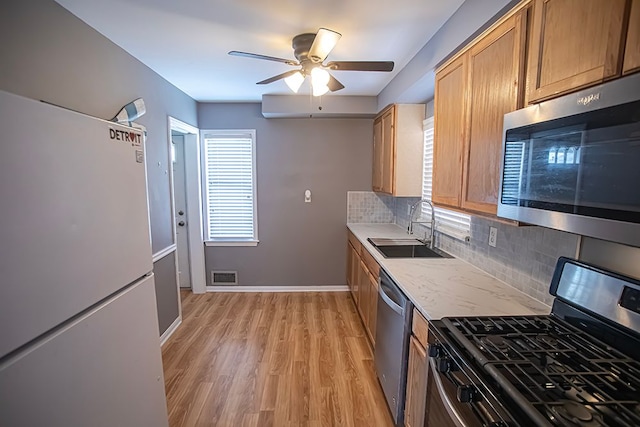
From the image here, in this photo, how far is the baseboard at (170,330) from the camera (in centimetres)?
274

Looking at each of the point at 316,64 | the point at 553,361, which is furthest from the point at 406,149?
the point at 553,361

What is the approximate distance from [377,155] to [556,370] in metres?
2.93

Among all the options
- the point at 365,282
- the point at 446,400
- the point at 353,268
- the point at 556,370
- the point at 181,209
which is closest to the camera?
the point at 556,370

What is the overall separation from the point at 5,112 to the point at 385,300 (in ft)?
6.18

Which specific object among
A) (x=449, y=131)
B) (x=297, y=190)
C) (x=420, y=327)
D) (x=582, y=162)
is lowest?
(x=420, y=327)

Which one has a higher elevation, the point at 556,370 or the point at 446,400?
the point at 556,370

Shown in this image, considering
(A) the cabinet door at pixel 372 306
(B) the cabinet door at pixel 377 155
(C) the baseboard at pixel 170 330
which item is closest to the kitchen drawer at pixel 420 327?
(A) the cabinet door at pixel 372 306

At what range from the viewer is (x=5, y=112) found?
741 millimetres

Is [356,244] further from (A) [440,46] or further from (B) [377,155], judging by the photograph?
(A) [440,46]

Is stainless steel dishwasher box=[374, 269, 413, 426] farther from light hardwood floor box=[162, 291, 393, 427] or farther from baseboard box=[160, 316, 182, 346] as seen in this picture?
baseboard box=[160, 316, 182, 346]

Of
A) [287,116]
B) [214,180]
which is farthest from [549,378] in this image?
[214,180]

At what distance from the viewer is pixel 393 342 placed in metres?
1.80

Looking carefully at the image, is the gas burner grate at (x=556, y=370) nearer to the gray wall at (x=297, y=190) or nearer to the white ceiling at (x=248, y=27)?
the white ceiling at (x=248, y=27)

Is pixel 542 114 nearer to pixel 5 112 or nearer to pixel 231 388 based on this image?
pixel 5 112
